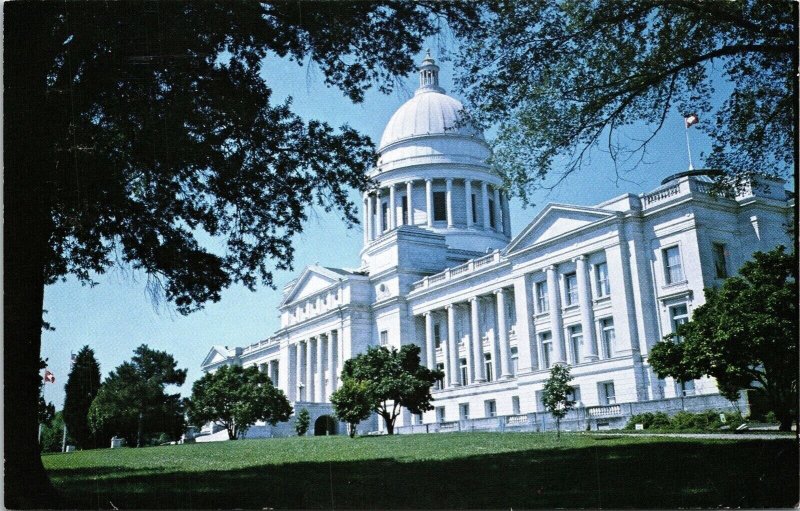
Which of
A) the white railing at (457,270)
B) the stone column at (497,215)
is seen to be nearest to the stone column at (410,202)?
the stone column at (497,215)

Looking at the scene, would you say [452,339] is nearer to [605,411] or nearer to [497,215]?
[605,411]

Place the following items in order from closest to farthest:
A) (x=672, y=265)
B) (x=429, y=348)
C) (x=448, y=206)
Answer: (x=672, y=265), (x=429, y=348), (x=448, y=206)

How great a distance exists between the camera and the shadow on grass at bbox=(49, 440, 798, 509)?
8445 millimetres

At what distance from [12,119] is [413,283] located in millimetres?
13541

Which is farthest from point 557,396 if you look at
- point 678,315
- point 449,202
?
point 449,202

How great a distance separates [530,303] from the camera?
26.3 metres

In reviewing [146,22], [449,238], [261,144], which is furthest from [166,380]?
[449,238]

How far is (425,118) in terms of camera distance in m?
22.1

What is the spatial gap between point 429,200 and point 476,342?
43.6 ft

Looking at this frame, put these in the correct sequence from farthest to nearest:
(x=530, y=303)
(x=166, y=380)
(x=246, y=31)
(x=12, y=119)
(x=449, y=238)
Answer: (x=449, y=238), (x=530, y=303), (x=166, y=380), (x=246, y=31), (x=12, y=119)

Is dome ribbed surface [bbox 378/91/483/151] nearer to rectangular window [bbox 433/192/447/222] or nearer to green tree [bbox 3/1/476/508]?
green tree [bbox 3/1/476/508]

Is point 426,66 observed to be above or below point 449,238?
below

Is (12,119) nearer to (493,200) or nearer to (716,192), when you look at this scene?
(716,192)

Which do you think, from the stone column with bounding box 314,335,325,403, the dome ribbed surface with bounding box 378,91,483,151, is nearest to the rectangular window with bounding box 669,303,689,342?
the dome ribbed surface with bounding box 378,91,483,151
